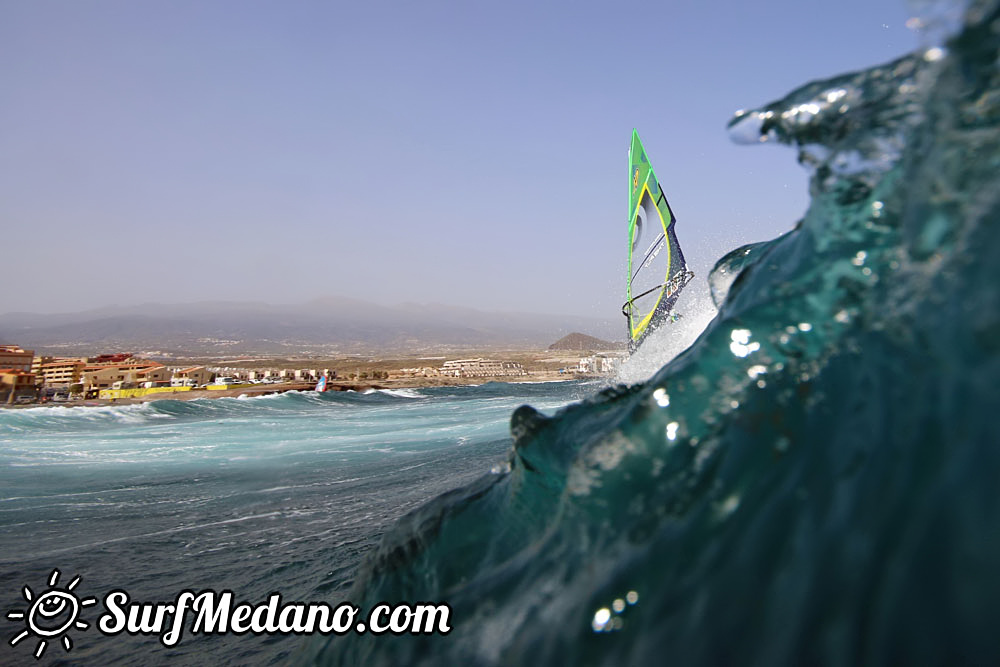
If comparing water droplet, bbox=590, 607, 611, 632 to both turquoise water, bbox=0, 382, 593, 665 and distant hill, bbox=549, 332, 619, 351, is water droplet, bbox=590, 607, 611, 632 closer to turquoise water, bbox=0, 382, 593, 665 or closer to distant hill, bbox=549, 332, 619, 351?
turquoise water, bbox=0, 382, 593, 665

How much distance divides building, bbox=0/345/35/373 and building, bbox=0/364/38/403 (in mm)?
1231

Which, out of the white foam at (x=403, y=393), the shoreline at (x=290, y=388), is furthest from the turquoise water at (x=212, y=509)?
the white foam at (x=403, y=393)

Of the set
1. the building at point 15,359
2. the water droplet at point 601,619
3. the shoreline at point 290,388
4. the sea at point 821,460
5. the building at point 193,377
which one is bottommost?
the shoreline at point 290,388

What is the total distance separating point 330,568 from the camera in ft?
11.8

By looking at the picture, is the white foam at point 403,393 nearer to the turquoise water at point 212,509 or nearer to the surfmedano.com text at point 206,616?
the turquoise water at point 212,509

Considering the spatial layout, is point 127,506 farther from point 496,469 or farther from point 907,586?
point 907,586

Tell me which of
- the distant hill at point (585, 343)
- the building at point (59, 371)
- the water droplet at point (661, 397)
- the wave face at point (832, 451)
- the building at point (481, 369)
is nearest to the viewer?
the wave face at point (832, 451)

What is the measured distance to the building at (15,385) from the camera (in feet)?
94.0

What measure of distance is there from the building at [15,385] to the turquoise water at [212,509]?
18.5 meters

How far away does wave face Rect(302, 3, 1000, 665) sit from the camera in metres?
0.77

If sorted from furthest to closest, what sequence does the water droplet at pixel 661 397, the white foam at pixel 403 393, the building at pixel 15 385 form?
the white foam at pixel 403 393
the building at pixel 15 385
the water droplet at pixel 661 397

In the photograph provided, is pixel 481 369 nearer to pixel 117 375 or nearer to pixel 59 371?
pixel 117 375

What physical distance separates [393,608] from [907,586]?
1.21m

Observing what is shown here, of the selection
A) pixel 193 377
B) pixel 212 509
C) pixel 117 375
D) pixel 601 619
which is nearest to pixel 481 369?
pixel 193 377
